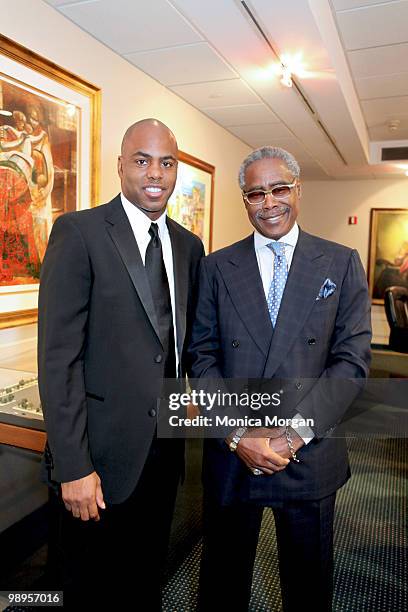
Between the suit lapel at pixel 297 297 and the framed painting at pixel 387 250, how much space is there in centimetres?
695

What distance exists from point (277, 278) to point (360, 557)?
1.70m

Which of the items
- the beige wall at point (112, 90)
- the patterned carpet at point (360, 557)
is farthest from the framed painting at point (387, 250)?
the patterned carpet at point (360, 557)

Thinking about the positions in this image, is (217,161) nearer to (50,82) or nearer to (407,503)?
(50,82)

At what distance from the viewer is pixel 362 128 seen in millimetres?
5375

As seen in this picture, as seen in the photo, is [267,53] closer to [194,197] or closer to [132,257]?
[194,197]

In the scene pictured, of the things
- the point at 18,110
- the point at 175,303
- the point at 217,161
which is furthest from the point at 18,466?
the point at 217,161

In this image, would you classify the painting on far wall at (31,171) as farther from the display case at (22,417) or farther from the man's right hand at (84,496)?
the man's right hand at (84,496)

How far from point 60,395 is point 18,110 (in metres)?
1.57

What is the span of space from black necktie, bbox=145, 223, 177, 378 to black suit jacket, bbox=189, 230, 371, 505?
3.8 inches

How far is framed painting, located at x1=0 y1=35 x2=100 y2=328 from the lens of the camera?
7.41 ft

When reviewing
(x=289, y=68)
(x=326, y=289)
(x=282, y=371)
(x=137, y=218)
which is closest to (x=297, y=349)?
(x=282, y=371)

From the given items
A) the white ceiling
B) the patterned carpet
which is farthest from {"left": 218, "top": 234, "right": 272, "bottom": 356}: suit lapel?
the white ceiling

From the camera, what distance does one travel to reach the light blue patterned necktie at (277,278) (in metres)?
1.60

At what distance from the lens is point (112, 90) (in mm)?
3049
